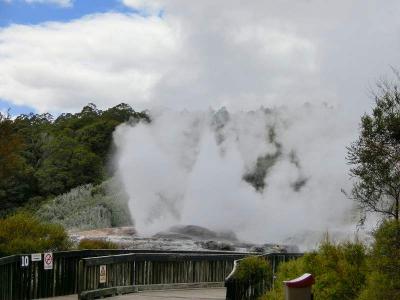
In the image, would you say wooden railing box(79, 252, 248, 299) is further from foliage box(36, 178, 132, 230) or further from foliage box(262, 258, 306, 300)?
foliage box(36, 178, 132, 230)

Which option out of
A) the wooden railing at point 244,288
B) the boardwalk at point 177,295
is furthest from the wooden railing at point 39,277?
the wooden railing at point 244,288

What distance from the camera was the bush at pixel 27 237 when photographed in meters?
15.9

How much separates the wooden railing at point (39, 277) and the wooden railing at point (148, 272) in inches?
16.9

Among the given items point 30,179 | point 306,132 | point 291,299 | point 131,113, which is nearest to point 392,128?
point 291,299

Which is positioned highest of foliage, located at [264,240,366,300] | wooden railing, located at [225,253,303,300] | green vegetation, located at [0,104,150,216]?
green vegetation, located at [0,104,150,216]

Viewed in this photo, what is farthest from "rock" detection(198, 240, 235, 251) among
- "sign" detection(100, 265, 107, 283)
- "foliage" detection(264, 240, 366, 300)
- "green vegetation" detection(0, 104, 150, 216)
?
"green vegetation" detection(0, 104, 150, 216)

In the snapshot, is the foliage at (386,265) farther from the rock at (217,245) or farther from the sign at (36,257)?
the rock at (217,245)

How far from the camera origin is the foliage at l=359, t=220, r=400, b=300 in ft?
24.3

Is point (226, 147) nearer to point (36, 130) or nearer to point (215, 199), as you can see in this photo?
point (215, 199)

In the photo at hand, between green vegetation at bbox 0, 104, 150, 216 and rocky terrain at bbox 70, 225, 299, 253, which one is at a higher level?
green vegetation at bbox 0, 104, 150, 216

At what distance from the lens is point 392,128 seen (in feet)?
69.8

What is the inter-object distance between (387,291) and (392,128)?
14.5 meters

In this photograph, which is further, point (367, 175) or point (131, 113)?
point (131, 113)

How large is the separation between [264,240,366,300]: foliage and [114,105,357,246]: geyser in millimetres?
24939
